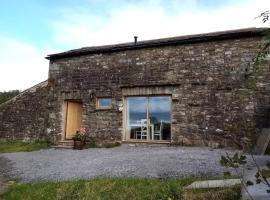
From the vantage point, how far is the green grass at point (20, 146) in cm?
1325

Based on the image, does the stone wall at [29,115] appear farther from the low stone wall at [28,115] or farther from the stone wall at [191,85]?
the stone wall at [191,85]

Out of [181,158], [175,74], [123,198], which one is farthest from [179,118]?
[123,198]

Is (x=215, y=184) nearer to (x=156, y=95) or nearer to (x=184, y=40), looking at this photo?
(x=156, y=95)

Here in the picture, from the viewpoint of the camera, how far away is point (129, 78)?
1283cm

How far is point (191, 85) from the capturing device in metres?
11.8

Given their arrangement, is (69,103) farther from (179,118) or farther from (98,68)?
(179,118)

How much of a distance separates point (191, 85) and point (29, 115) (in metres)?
7.45

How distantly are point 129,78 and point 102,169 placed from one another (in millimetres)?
5976

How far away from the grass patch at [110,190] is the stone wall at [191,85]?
585cm

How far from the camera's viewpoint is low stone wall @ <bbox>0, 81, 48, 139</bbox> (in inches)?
571

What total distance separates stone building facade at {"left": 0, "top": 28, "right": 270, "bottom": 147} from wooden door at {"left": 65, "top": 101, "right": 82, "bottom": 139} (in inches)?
1.7

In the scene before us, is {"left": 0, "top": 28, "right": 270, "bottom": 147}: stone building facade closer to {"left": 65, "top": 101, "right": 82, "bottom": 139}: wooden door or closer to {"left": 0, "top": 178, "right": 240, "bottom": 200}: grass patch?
{"left": 65, "top": 101, "right": 82, "bottom": 139}: wooden door

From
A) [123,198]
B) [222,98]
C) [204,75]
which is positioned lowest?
[123,198]

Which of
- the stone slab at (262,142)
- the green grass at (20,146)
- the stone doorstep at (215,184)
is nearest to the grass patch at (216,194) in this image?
the stone doorstep at (215,184)
